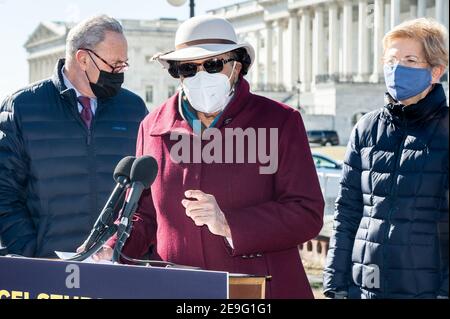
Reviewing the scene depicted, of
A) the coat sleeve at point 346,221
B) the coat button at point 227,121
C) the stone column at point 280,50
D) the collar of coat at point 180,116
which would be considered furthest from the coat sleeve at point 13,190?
the stone column at point 280,50

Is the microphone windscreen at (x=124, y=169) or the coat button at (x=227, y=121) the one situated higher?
the coat button at (x=227, y=121)

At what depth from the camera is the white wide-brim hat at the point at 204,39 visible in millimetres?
4133

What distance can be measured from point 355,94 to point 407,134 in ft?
215

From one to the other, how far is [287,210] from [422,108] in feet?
2.87

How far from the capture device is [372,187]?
444 centimetres

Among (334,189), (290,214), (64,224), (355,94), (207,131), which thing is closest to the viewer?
(290,214)

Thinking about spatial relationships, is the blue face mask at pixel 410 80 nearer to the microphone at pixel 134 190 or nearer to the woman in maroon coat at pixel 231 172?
the woman in maroon coat at pixel 231 172

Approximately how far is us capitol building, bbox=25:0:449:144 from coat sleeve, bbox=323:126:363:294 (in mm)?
59083

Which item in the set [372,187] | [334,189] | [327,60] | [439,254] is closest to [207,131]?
[372,187]

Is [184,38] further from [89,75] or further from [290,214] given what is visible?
A: [89,75]

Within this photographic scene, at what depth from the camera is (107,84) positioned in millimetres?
5457

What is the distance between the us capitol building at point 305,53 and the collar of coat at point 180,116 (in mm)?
59397

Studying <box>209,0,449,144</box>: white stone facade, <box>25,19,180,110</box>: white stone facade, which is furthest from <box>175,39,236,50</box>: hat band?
<box>25,19,180,110</box>: white stone facade

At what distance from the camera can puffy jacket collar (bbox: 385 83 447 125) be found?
4.40 meters
